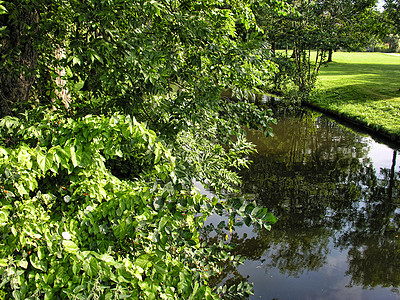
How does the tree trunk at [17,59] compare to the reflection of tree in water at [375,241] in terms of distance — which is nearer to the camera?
the tree trunk at [17,59]

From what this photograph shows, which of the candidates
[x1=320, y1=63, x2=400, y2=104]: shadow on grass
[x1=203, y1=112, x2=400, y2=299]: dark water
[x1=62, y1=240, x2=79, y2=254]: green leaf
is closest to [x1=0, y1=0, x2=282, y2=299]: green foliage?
[x1=62, y1=240, x2=79, y2=254]: green leaf

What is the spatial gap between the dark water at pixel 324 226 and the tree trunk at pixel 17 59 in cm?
427

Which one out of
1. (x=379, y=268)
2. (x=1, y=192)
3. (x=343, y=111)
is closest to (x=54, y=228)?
(x=1, y=192)

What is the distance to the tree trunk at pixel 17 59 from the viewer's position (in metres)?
3.57

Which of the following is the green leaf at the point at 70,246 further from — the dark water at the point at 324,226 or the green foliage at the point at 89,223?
the dark water at the point at 324,226

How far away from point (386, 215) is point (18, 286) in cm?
816

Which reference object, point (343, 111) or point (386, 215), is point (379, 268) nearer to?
point (386, 215)

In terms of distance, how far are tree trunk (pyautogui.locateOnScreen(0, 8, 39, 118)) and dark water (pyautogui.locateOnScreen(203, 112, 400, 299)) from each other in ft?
14.0

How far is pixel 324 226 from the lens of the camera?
7.43 metres

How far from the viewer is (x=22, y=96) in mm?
3973

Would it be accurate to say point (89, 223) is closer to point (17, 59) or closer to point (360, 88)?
point (17, 59)

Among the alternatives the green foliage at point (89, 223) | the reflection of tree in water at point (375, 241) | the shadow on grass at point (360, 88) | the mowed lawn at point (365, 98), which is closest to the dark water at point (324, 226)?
the reflection of tree in water at point (375, 241)

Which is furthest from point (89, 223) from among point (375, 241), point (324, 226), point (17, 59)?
point (375, 241)

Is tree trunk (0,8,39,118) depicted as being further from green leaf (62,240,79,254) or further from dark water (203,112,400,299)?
dark water (203,112,400,299)
